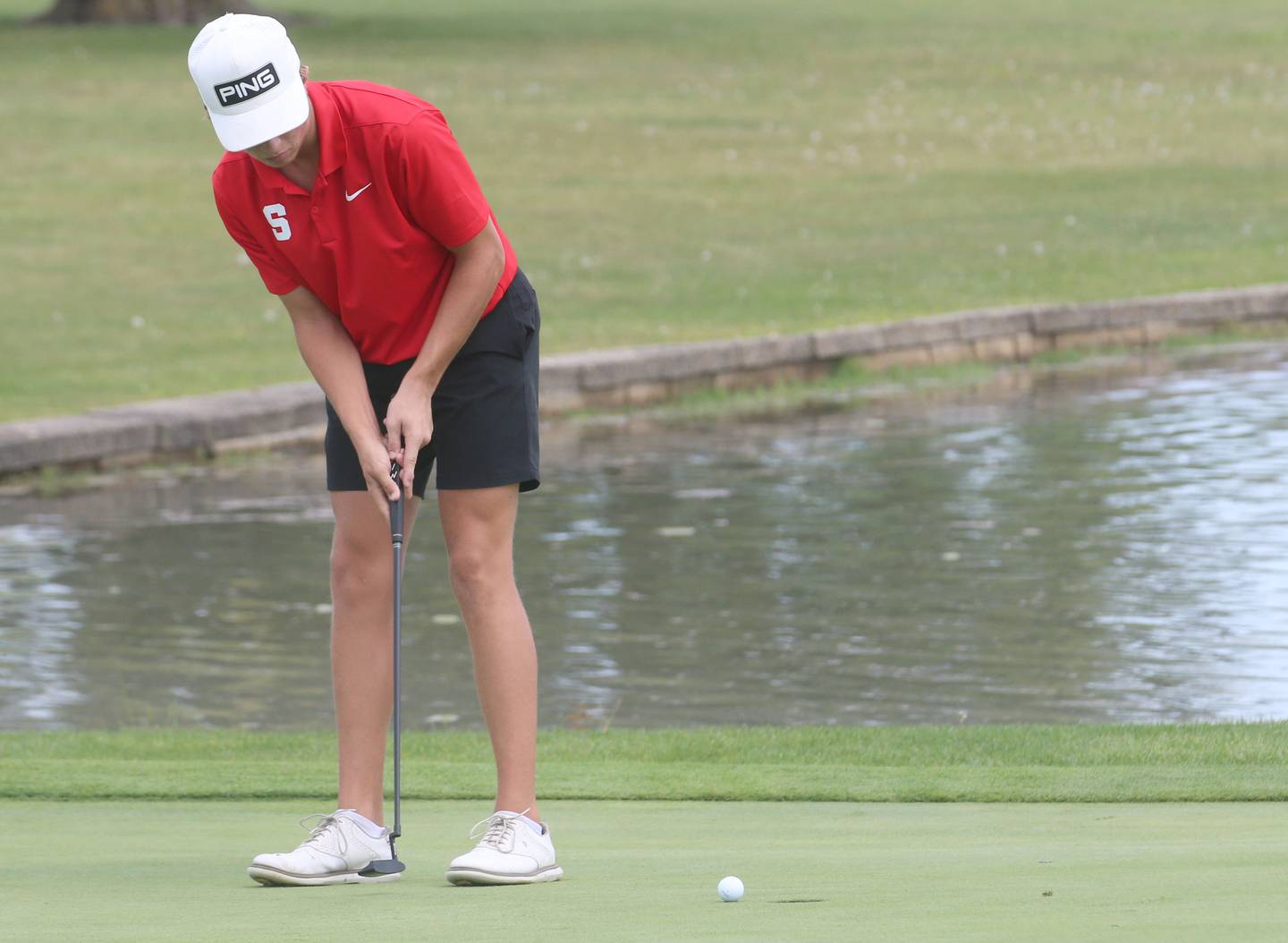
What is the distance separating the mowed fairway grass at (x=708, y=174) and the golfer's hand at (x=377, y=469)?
29.1ft

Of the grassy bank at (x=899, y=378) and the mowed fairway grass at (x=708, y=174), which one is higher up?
the mowed fairway grass at (x=708, y=174)

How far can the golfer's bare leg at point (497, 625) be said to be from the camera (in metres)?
4.43

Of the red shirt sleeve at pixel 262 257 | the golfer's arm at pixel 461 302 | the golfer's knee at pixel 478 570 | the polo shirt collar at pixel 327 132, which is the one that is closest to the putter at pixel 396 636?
the golfer's knee at pixel 478 570

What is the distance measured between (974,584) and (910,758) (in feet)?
9.99

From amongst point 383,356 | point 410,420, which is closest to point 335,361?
point 383,356

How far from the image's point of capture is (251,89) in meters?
4.10

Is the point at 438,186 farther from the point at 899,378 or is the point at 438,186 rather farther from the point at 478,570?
the point at 899,378

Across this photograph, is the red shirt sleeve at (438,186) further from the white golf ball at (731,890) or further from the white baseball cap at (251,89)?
the white golf ball at (731,890)

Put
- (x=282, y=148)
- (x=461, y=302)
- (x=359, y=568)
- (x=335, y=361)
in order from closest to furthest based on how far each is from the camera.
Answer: (x=282, y=148), (x=461, y=302), (x=335, y=361), (x=359, y=568)

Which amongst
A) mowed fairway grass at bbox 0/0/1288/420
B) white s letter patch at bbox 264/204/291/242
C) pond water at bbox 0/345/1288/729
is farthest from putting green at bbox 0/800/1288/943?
mowed fairway grass at bbox 0/0/1288/420

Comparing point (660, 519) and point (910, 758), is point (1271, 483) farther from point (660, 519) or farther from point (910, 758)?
point (910, 758)

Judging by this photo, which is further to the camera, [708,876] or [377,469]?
[377,469]

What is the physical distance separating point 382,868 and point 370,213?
1.16 metres

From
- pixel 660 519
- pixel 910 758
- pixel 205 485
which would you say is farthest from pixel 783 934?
pixel 205 485
